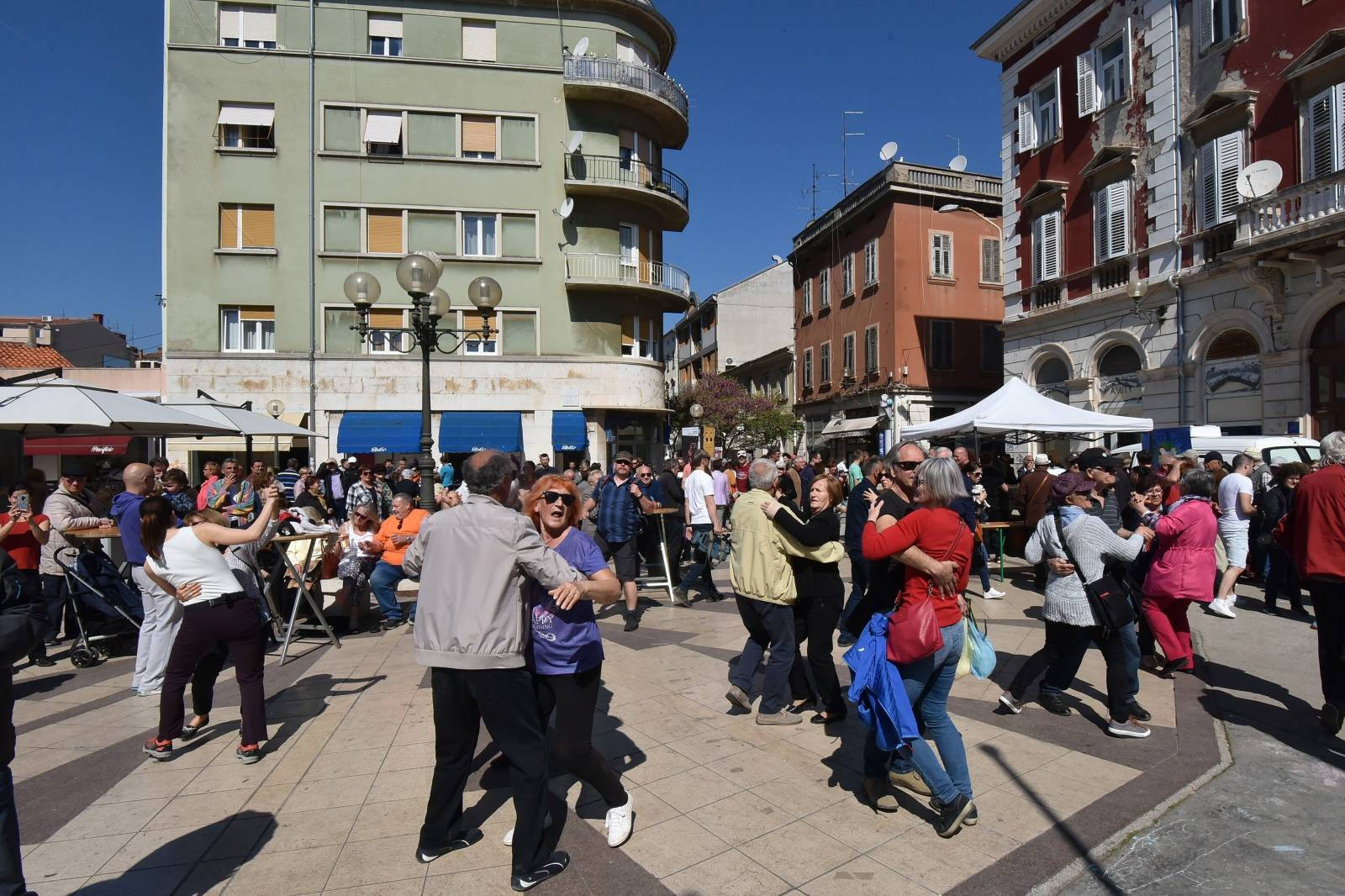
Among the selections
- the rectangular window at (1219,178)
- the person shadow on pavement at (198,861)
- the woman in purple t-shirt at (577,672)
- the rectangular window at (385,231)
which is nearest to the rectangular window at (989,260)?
the rectangular window at (1219,178)

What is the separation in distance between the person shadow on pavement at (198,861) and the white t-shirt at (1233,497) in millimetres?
10320

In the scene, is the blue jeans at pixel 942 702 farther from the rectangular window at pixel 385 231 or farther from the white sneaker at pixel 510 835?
the rectangular window at pixel 385 231

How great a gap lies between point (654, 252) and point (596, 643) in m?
24.1

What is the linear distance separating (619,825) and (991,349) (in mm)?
29127

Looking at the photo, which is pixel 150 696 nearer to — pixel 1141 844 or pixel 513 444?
pixel 1141 844

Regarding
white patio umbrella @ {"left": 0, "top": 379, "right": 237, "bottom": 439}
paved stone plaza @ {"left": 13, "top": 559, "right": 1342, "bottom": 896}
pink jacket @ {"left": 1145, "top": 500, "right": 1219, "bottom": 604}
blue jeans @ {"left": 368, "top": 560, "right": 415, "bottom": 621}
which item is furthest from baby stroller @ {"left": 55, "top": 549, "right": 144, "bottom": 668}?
pink jacket @ {"left": 1145, "top": 500, "right": 1219, "bottom": 604}

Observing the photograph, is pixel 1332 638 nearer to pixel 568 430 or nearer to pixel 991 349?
pixel 568 430

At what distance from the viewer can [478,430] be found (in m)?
23.3

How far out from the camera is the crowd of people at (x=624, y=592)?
317 centimetres

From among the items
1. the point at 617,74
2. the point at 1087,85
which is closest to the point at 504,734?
the point at 1087,85

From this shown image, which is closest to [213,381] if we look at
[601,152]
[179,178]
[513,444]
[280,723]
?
[179,178]

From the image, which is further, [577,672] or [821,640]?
[821,640]

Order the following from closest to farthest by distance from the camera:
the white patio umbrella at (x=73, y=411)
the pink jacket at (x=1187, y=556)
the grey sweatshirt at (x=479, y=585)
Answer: the grey sweatshirt at (x=479, y=585) → the pink jacket at (x=1187, y=556) → the white patio umbrella at (x=73, y=411)

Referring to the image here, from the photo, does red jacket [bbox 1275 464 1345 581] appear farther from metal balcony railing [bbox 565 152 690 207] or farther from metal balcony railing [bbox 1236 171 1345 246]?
metal balcony railing [bbox 565 152 690 207]
